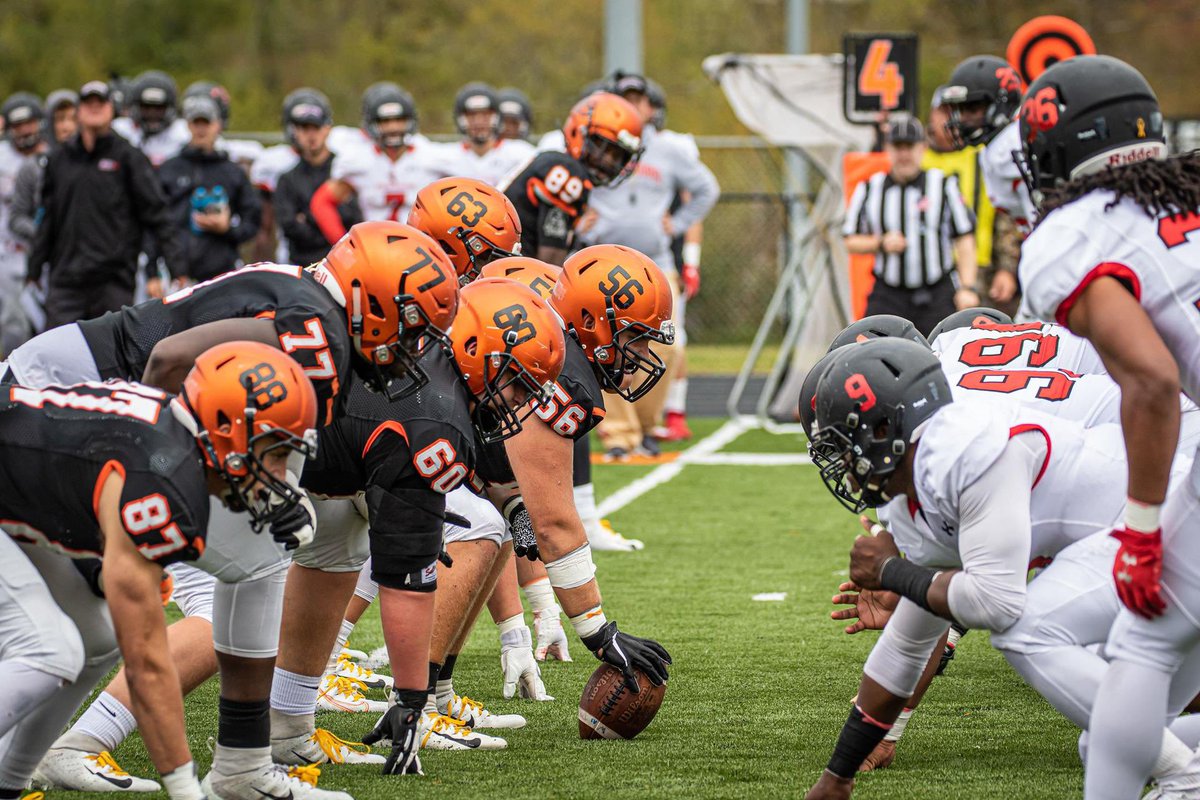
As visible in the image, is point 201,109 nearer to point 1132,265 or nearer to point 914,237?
point 914,237

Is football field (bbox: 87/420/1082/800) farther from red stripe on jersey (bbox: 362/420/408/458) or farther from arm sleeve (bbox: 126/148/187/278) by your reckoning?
arm sleeve (bbox: 126/148/187/278)

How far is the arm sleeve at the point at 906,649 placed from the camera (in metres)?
3.71

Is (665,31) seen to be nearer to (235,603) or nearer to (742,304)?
(742,304)

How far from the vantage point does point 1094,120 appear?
337cm

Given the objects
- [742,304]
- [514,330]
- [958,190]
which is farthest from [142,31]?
[514,330]

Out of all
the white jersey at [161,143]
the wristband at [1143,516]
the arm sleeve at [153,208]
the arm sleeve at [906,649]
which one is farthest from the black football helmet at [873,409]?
the white jersey at [161,143]

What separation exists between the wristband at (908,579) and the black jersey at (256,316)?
1355 millimetres

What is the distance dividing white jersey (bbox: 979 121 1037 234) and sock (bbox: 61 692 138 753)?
4716 mm

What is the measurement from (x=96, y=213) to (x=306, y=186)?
1.30 m

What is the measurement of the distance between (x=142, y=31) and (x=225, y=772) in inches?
916

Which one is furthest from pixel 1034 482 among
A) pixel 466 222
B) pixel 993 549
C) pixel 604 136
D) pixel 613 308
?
pixel 604 136

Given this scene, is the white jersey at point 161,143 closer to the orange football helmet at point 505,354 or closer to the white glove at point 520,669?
the white glove at point 520,669

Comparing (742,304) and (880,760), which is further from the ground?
(880,760)

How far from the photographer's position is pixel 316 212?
996cm
